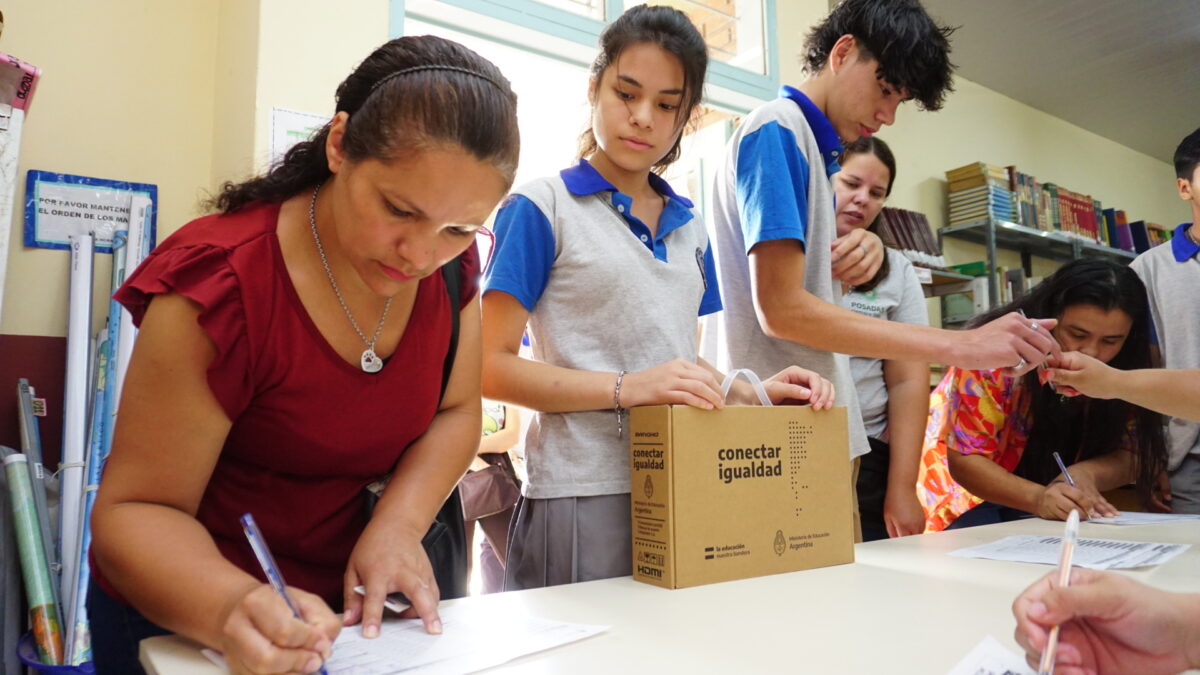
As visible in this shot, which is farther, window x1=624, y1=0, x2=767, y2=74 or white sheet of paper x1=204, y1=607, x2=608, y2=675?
window x1=624, y1=0, x2=767, y2=74

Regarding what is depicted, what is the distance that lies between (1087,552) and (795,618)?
0.65 meters

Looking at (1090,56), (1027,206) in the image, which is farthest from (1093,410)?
(1090,56)

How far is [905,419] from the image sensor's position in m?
1.76

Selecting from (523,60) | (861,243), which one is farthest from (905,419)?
(523,60)

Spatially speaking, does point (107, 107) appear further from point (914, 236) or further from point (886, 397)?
point (914, 236)

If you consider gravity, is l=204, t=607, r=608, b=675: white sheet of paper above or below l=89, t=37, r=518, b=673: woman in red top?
below

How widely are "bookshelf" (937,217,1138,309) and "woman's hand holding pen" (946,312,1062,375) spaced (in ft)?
10.8

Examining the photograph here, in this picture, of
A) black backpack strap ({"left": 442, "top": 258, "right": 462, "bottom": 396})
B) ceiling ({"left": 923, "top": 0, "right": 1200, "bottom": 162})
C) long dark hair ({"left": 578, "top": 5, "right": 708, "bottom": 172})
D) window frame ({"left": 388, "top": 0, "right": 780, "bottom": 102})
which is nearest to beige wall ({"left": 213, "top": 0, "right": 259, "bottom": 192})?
window frame ({"left": 388, "top": 0, "right": 780, "bottom": 102})

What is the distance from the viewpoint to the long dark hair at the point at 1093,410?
186 centimetres

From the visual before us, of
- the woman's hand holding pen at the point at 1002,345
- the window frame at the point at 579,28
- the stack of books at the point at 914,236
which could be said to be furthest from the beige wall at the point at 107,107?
the stack of books at the point at 914,236

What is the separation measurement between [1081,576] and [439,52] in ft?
2.47

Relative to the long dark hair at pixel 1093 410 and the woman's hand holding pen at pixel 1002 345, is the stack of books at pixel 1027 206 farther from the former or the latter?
the woman's hand holding pen at pixel 1002 345

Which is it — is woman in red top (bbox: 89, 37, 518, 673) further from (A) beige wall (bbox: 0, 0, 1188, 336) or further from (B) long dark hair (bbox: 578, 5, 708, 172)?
(A) beige wall (bbox: 0, 0, 1188, 336)

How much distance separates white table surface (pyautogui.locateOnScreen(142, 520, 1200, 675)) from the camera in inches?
26.8
